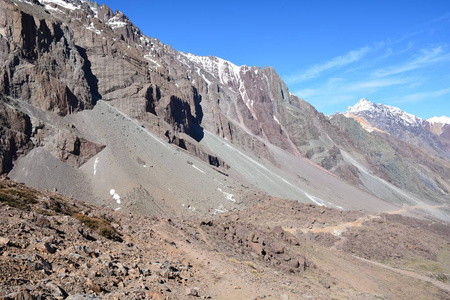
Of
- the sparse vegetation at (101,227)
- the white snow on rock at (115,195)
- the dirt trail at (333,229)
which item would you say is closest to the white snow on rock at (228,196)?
the dirt trail at (333,229)

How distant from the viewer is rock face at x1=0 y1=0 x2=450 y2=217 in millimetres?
42875

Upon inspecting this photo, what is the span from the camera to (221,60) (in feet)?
461

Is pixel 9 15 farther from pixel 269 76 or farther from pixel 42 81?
pixel 269 76

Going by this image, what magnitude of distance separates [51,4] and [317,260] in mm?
78100

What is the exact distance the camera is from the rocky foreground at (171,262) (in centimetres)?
760

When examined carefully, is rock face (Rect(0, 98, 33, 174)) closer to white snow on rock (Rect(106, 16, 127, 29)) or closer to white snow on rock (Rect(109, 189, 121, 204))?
white snow on rock (Rect(109, 189, 121, 204))

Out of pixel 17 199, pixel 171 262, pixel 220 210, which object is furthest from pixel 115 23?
pixel 171 262

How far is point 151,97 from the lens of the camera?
2559 inches

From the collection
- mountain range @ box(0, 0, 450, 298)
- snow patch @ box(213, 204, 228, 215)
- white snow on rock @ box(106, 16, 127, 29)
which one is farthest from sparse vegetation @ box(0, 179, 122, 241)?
white snow on rock @ box(106, 16, 127, 29)

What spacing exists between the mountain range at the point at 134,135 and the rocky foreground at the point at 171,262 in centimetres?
1733

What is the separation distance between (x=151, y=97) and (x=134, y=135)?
17187 mm

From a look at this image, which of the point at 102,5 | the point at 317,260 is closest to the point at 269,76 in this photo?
the point at 102,5

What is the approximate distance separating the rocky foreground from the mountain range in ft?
56.9

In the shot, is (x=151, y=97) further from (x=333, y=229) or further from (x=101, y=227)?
(x=101, y=227)
